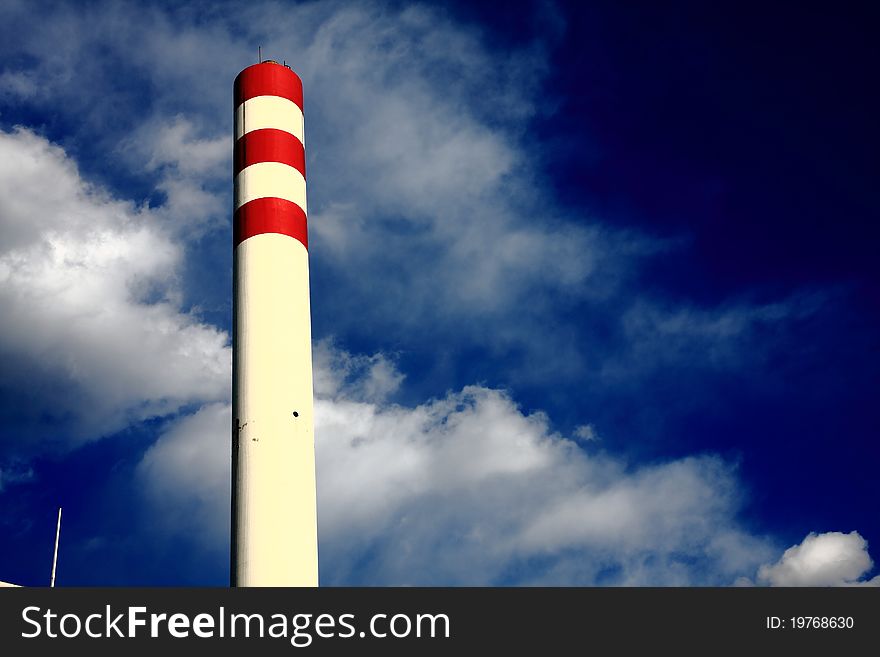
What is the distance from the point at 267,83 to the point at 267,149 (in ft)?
8.76

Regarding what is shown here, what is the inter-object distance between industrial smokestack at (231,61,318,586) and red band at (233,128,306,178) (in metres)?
0.04

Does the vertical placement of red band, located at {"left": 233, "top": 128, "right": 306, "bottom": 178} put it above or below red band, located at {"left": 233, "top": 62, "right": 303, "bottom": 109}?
below

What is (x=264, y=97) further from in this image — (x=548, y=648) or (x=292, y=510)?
(x=548, y=648)

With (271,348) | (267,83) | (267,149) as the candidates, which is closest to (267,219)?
(267,149)

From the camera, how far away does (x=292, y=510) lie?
20125mm

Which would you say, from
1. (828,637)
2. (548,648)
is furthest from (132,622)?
(828,637)

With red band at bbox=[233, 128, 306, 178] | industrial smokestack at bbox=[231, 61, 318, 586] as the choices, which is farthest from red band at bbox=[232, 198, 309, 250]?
red band at bbox=[233, 128, 306, 178]

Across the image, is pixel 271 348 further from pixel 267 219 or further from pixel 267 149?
pixel 267 149

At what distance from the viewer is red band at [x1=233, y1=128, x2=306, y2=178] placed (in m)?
24.2

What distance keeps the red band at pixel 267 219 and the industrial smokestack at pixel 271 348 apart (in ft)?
0.09

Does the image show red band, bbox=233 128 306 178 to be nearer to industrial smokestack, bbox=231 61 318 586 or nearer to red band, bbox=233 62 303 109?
industrial smokestack, bbox=231 61 318 586

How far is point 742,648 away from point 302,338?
13046 millimetres

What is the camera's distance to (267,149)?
2420 centimetres

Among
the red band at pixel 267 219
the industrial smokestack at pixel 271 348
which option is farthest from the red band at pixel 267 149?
the red band at pixel 267 219
